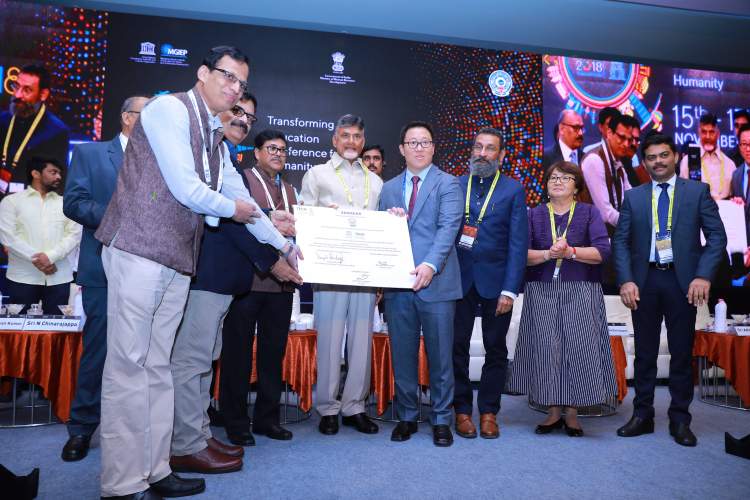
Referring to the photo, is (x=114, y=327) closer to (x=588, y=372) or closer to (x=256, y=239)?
(x=256, y=239)

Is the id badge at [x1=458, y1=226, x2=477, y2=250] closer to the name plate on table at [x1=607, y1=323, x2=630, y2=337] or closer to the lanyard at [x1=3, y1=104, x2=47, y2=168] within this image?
the name plate on table at [x1=607, y1=323, x2=630, y2=337]

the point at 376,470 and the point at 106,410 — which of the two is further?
Result: the point at 376,470

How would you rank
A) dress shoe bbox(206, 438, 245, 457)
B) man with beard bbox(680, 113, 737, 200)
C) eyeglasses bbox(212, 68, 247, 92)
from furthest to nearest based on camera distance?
man with beard bbox(680, 113, 737, 200)
dress shoe bbox(206, 438, 245, 457)
eyeglasses bbox(212, 68, 247, 92)

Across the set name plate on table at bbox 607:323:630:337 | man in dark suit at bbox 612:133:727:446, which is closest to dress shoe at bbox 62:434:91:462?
man in dark suit at bbox 612:133:727:446

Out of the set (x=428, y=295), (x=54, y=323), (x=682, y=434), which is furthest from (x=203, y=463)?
(x=682, y=434)

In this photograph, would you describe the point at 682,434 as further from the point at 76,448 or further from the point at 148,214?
the point at 76,448

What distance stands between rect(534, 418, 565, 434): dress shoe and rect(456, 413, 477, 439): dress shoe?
45cm

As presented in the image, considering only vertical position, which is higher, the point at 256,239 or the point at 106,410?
the point at 256,239

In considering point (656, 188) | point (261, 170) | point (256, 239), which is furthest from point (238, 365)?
point (656, 188)

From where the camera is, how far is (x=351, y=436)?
3.31 metres

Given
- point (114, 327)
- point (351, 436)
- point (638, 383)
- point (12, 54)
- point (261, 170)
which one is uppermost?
point (12, 54)

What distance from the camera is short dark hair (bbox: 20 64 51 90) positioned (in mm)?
5617

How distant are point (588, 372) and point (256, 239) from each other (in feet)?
6.88

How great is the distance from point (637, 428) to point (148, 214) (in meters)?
2.99
